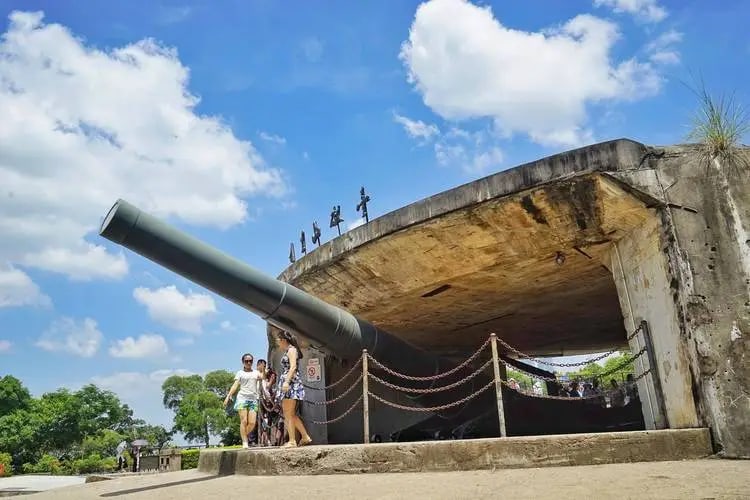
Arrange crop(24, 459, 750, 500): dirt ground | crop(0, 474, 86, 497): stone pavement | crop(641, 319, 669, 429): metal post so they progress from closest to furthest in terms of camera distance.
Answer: crop(24, 459, 750, 500): dirt ground → crop(641, 319, 669, 429): metal post → crop(0, 474, 86, 497): stone pavement

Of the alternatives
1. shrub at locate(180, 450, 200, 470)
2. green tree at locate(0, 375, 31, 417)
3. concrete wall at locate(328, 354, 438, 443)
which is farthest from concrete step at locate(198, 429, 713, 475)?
green tree at locate(0, 375, 31, 417)

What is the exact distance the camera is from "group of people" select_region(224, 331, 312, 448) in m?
6.57

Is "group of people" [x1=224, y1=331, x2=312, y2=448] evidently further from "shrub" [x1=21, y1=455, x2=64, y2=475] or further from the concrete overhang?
"shrub" [x1=21, y1=455, x2=64, y2=475]

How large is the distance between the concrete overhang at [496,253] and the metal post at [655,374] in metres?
1.27

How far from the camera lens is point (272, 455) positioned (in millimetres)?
5711

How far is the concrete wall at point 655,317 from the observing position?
227 inches

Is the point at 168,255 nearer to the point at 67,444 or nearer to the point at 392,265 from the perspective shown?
the point at 392,265

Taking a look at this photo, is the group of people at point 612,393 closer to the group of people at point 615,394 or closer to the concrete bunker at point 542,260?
the group of people at point 615,394

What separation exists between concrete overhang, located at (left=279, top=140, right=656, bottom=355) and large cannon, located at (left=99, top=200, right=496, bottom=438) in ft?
4.23

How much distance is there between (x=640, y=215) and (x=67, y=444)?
48.2 meters

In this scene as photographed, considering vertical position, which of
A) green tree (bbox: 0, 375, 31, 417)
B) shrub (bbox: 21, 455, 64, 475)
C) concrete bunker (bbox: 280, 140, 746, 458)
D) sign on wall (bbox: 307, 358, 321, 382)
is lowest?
shrub (bbox: 21, 455, 64, 475)

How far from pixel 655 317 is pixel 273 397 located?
5.91 m

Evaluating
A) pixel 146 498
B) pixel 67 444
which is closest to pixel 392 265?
pixel 146 498

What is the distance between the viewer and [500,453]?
5.07 meters
